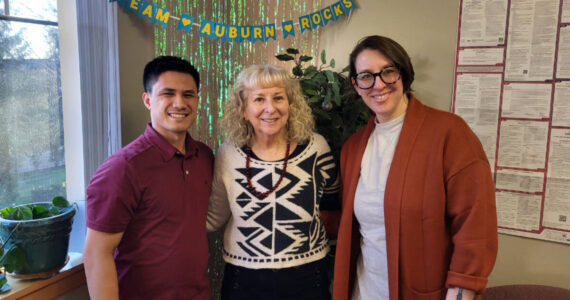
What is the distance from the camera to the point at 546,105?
1.81m

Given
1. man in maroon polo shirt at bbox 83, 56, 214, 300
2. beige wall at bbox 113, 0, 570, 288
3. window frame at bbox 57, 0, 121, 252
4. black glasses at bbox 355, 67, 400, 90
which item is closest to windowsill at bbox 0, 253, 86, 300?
window frame at bbox 57, 0, 121, 252

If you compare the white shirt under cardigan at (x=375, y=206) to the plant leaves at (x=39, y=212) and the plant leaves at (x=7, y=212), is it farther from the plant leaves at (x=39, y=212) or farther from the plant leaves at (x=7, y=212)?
the plant leaves at (x=7, y=212)

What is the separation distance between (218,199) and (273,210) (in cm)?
27

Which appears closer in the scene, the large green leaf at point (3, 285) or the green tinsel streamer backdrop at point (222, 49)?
the large green leaf at point (3, 285)

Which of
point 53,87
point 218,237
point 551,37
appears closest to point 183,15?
point 53,87

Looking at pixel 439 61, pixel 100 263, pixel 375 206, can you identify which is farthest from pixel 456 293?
pixel 439 61

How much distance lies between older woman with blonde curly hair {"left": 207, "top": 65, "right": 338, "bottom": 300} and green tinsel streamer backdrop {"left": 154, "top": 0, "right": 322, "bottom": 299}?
694mm

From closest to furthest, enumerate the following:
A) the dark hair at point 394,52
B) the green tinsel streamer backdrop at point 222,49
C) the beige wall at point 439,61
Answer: the dark hair at point 394,52 < the beige wall at point 439,61 < the green tinsel streamer backdrop at point 222,49

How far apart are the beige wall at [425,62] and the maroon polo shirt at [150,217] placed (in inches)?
25.5

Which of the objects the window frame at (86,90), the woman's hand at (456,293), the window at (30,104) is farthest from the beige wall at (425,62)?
the woman's hand at (456,293)

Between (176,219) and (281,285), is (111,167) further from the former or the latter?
(281,285)

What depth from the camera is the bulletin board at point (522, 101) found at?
5.86ft

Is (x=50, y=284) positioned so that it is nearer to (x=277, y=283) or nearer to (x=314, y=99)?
(x=277, y=283)

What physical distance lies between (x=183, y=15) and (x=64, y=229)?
1.17 metres
